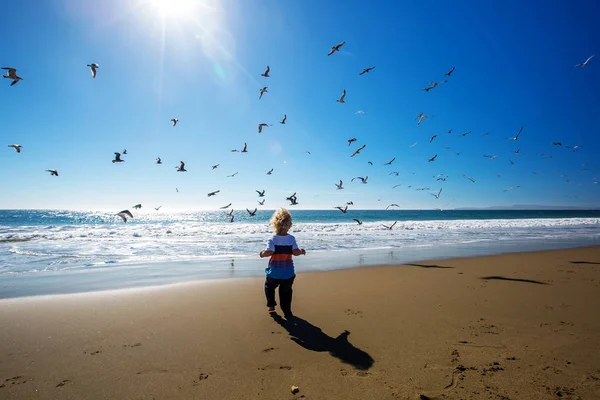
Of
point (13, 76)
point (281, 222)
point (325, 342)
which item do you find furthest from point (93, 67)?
point (325, 342)

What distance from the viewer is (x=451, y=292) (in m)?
7.25

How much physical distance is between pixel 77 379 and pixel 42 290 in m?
5.52

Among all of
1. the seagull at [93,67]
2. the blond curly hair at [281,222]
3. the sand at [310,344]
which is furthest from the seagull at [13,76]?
the blond curly hair at [281,222]

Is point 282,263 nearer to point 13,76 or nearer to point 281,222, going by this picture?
point 281,222

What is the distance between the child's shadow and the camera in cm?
393

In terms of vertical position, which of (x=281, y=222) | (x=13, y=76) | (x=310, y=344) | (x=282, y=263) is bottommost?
(x=310, y=344)

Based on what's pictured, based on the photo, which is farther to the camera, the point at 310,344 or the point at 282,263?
the point at 282,263

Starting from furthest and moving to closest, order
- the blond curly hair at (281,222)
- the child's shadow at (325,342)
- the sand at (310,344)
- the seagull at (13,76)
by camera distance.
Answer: the seagull at (13,76), the blond curly hair at (281,222), the child's shadow at (325,342), the sand at (310,344)

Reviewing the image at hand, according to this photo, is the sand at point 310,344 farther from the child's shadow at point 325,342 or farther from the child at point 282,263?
the child at point 282,263

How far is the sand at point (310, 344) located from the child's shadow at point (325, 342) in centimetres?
3

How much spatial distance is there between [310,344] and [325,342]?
225 mm

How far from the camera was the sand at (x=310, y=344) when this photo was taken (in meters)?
3.34

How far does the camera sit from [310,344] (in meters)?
4.39

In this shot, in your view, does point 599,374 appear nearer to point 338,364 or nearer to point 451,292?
point 338,364
